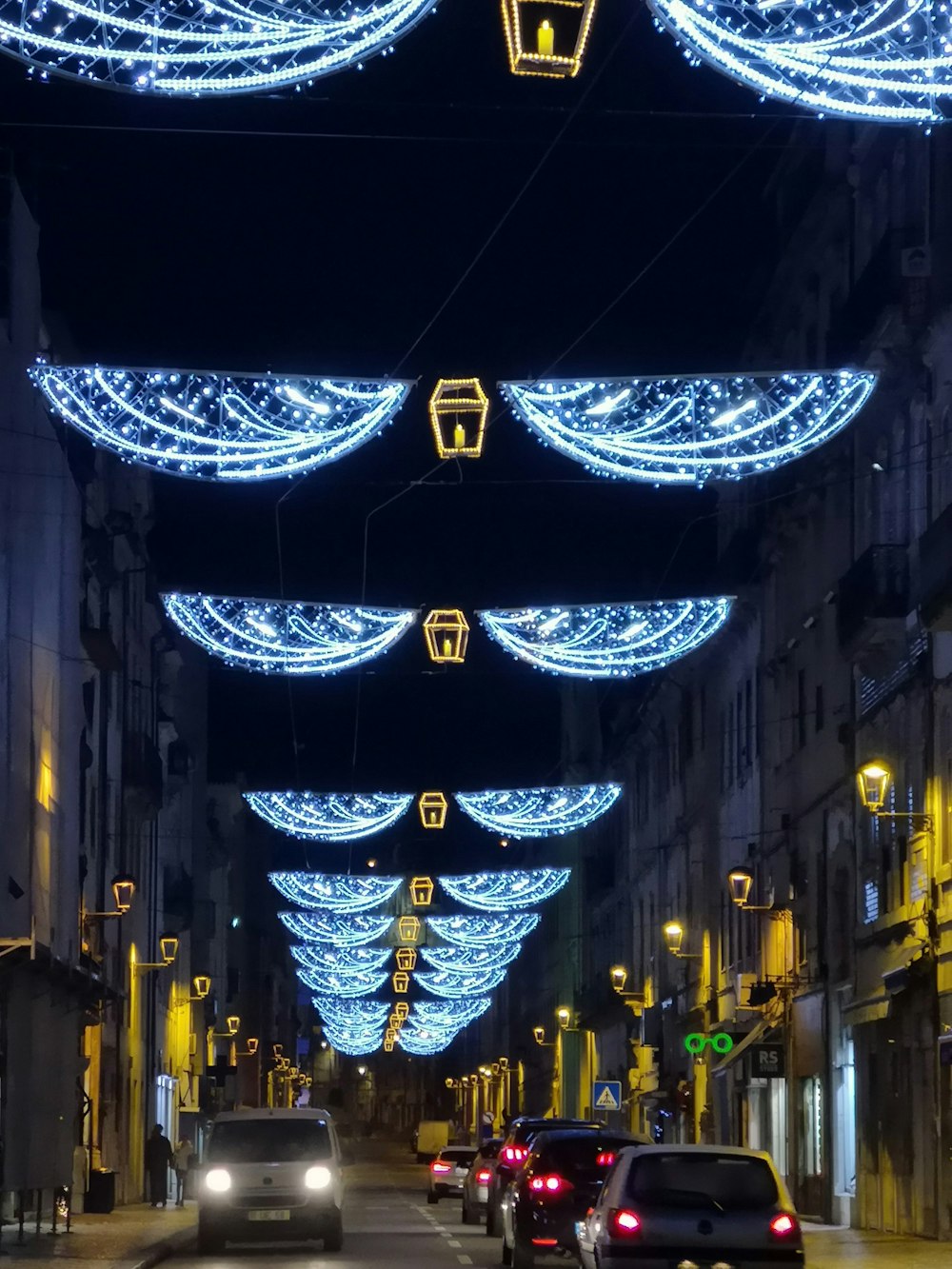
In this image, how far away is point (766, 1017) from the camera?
44500 millimetres

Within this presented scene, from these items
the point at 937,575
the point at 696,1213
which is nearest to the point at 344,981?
the point at 937,575

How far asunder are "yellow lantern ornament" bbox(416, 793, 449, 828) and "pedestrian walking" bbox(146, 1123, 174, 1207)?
813cm

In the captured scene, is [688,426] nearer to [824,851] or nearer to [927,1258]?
[927,1258]

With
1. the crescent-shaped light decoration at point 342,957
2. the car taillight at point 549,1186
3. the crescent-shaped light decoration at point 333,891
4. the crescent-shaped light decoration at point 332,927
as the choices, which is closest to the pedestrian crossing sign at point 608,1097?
the crescent-shaped light decoration at point 333,891

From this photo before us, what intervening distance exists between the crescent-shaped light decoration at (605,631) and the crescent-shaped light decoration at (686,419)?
10.5 feet

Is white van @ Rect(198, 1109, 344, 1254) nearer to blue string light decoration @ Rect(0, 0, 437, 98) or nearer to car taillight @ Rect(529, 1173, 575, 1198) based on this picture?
car taillight @ Rect(529, 1173, 575, 1198)

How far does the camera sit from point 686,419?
2331cm

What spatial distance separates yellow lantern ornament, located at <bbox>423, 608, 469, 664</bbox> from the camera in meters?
28.8

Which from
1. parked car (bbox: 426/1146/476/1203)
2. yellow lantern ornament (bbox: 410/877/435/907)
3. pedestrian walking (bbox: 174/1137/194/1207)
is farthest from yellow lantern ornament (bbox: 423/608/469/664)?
yellow lantern ornament (bbox: 410/877/435/907)

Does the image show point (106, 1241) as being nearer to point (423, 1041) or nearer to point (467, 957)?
point (467, 957)

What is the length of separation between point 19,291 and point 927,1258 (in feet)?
58.0

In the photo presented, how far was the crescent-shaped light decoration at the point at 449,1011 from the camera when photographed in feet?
374

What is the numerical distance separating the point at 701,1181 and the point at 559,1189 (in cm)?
716

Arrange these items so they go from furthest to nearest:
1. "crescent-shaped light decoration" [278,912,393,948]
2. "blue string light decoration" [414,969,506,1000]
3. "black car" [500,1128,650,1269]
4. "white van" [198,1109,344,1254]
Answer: "blue string light decoration" [414,969,506,1000]
"crescent-shaped light decoration" [278,912,393,948]
"white van" [198,1109,344,1254]
"black car" [500,1128,650,1269]
